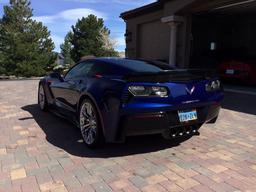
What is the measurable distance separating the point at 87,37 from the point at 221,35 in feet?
76.4

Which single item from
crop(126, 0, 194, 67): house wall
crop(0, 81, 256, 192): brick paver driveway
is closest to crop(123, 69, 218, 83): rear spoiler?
crop(0, 81, 256, 192): brick paver driveway

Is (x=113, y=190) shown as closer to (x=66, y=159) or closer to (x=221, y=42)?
(x=66, y=159)

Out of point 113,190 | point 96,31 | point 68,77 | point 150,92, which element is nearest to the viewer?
point 113,190

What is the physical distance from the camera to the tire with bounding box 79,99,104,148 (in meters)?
4.39

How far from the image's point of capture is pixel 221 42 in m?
16.1

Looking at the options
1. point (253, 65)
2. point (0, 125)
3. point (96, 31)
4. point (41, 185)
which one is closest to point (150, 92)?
point (41, 185)

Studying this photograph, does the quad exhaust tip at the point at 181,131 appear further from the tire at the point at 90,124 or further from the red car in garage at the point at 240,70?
the red car in garage at the point at 240,70

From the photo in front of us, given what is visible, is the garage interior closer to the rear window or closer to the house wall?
the house wall

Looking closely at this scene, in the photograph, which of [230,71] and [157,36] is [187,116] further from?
[157,36]

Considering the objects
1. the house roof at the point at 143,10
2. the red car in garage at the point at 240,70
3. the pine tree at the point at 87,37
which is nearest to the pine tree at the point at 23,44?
the pine tree at the point at 87,37

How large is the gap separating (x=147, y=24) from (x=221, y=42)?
3.69 meters

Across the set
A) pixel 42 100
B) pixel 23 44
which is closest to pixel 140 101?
pixel 42 100

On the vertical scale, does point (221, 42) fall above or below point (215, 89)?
above

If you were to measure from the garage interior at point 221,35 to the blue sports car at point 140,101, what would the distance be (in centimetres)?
922
